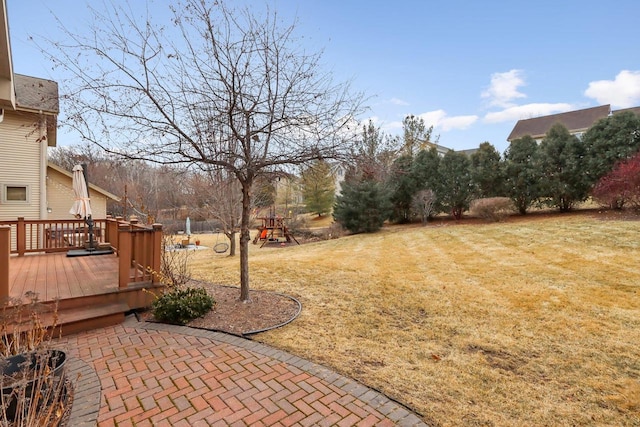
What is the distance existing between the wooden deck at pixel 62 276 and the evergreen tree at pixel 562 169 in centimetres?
1638

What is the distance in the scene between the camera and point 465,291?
19.0 feet

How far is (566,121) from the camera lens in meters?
31.2

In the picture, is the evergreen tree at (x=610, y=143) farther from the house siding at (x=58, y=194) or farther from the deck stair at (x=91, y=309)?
the house siding at (x=58, y=194)

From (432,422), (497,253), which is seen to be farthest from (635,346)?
(497,253)

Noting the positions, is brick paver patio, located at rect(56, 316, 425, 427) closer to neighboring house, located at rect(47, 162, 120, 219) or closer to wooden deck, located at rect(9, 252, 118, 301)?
wooden deck, located at rect(9, 252, 118, 301)

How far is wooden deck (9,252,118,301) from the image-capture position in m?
4.40

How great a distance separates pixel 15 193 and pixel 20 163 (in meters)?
1.03

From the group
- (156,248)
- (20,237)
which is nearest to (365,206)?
(156,248)

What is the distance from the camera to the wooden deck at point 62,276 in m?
4.40

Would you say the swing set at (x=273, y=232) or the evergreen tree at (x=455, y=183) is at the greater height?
the evergreen tree at (x=455, y=183)

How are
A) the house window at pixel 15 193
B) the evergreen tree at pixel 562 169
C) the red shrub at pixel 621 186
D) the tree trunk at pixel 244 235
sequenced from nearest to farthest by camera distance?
the tree trunk at pixel 244 235
the house window at pixel 15 193
the red shrub at pixel 621 186
the evergreen tree at pixel 562 169

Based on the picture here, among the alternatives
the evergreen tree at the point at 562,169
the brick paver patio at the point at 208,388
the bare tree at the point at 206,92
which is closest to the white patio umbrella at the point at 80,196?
the bare tree at the point at 206,92

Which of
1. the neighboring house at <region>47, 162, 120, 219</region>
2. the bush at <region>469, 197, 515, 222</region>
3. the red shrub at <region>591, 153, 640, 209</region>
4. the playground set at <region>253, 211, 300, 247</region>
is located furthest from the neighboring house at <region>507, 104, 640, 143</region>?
the neighboring house at <region>47, 162, 120, 219</region>

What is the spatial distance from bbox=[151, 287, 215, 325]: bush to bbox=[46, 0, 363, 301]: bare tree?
111cm
